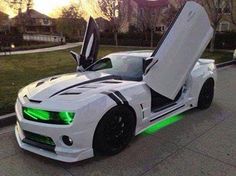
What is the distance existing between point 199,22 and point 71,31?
112 feet

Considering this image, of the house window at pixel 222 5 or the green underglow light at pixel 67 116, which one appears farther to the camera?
the house window at pixel 222 5

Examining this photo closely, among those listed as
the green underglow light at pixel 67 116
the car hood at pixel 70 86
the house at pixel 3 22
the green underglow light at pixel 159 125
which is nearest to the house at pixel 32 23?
the house at pixel 3 22

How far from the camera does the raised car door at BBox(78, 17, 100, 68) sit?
184 inches

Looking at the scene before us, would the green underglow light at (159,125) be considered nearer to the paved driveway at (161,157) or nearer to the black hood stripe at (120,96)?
the paved driveway at (161,157)

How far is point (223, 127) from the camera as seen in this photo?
415 centimetres

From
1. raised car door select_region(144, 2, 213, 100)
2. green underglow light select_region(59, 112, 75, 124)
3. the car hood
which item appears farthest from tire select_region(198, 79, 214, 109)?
green underglow light select_region(59, 112, 75, 124)

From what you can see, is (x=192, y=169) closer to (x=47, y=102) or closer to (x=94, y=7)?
(x=47, y=102)

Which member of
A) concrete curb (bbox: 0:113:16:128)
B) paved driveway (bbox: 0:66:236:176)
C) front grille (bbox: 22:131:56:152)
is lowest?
paved driveway (bbox: 0:66:236:176)

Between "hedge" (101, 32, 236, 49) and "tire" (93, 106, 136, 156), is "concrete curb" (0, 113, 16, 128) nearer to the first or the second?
"tire" (93, 106, 136, 156)

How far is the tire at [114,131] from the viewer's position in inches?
117

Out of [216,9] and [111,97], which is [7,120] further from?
[216,9]

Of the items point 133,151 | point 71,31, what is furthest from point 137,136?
point 71,31

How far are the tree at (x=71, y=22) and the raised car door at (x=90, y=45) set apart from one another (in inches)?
1261

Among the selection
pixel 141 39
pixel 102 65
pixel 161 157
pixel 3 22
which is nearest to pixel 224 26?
pixel 141 39
